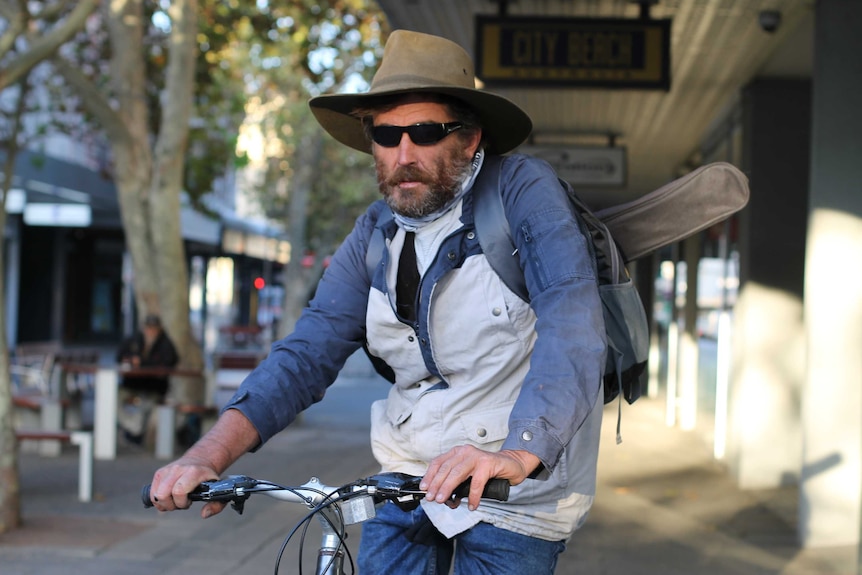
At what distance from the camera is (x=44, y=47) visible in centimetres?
844

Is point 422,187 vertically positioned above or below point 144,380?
above

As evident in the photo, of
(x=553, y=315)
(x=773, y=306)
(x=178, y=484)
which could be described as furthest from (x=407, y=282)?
(x=773, y=306)

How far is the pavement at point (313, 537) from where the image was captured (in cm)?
695

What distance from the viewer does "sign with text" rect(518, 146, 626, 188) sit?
1359 centimetres

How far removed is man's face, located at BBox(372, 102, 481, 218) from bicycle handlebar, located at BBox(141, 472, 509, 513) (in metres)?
0.76

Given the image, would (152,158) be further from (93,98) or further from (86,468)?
(86,468)

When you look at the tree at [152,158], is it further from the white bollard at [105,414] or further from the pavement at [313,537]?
the pavement at [313,537]

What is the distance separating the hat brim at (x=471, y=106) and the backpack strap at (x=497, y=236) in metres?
0.21

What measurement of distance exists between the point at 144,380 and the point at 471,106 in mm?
10966

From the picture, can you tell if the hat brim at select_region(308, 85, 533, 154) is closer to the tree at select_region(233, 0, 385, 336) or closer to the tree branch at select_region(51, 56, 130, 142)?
the tree branch at select_region(51, 56, 130, 142)

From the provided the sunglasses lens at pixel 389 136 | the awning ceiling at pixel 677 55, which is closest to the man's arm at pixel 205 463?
the sunglasses lens at pixel 389 136

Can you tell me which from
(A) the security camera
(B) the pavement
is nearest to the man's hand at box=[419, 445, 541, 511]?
(B) the pavement

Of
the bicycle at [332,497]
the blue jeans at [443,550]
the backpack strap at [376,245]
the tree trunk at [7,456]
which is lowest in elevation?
the tree trunk at [7,456]

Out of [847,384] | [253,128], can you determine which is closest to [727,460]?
[847,384]
